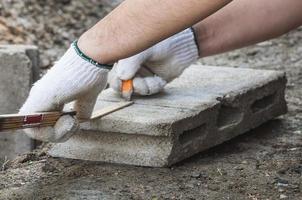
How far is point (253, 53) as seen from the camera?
475 centimetres

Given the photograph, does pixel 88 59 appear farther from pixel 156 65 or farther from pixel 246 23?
pixel 246 23

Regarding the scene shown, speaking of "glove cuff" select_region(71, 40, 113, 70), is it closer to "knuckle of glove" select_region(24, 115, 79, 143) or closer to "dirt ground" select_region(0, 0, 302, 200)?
"knuckle of glove" select_region(24, 115, 79, 143)

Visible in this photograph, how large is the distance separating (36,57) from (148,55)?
2.69 ft

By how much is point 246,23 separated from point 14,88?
3.58 feet

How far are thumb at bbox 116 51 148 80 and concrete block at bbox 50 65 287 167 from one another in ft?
0.35

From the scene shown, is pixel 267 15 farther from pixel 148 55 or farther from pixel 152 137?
pixel 152 137

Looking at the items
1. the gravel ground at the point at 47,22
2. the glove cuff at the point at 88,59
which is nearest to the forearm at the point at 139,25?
the glove cuff at the point at 88,59

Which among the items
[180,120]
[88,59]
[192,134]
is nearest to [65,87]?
[88,59]

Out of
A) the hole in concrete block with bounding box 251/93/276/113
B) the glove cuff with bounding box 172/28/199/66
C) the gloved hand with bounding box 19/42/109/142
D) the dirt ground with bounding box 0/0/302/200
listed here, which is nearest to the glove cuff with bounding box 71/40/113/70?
the gloved hand with bounding box 19/42/109/142

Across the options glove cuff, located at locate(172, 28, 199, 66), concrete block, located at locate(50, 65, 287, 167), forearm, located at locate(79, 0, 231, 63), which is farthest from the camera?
glove cuff, located at locate(172, 28, 199, 66)

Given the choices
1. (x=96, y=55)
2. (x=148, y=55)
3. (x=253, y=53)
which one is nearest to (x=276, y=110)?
(x=148, y=55)

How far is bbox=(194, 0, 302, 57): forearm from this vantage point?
8.71ft

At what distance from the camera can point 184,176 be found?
2.30 meters

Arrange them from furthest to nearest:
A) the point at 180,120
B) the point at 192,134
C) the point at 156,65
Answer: the point at 156,65 → the point at 192,134 → the point at 180,120
